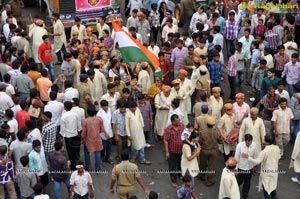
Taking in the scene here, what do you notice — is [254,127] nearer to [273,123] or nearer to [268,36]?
[273,123]

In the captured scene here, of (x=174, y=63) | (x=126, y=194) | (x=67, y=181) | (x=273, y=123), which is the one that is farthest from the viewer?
(x=174, y=63)

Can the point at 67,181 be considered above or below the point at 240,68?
below

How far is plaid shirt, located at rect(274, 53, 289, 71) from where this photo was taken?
14570 mm

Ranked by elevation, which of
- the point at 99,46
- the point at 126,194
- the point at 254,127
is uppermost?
the point at 99,46

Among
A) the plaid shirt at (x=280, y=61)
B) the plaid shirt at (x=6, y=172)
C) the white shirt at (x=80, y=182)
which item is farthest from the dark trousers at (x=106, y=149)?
the plaid shirt at (x=280, y=61)

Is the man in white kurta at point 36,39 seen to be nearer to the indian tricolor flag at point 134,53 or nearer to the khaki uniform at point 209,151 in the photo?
the indian tricolor flag at point 134,53

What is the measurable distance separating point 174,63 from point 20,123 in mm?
4600

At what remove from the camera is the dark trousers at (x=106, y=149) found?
12.3 meters

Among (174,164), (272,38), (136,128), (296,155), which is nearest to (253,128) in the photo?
(296,155)

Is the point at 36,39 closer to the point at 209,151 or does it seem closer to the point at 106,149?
the point at 106,149

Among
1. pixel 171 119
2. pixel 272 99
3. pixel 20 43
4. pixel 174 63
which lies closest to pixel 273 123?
pixel 272 99

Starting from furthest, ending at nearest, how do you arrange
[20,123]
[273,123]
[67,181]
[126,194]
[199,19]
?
[199,19] → [273,123] → [20,123] → [67,181] → [126,194]

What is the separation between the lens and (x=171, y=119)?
37.4 ft

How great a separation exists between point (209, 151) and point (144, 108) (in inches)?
68.4
